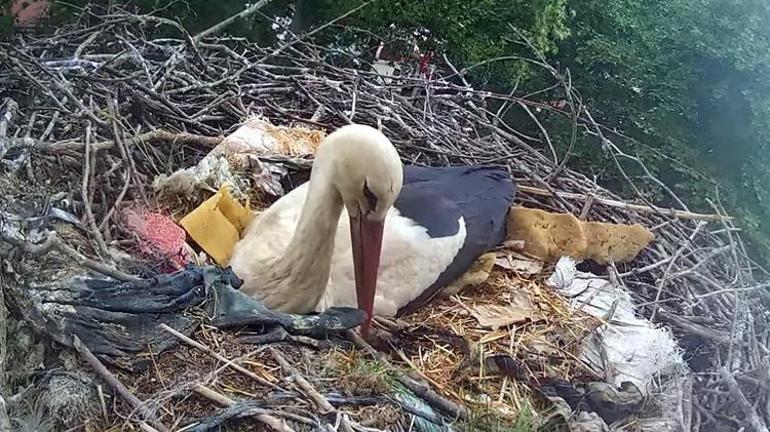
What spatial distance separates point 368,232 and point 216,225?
0.45 metres

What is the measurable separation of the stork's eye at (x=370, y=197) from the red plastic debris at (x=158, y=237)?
0.44 m

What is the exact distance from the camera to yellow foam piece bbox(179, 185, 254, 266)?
6.93 ft

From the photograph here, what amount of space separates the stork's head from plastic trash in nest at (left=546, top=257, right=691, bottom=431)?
519 millimetres

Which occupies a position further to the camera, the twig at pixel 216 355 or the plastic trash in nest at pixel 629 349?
the plastic trash in nest at pixel 629 349

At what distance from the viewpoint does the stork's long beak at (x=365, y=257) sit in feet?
6.10

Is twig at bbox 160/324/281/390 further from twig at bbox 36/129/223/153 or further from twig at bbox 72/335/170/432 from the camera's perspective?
twig at bbox 36/129/223/153

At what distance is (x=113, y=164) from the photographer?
83.0 inches

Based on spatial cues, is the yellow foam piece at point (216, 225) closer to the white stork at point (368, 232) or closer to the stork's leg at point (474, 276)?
the white stork at point (368, 232)

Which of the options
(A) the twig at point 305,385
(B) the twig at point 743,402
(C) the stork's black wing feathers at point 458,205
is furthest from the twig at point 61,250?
(B) the twig at point 743,402

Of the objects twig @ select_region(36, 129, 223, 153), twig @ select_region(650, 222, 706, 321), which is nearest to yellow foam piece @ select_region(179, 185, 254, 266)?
twig @ select_region(36, 129, 223, 153)

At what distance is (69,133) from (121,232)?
365mm

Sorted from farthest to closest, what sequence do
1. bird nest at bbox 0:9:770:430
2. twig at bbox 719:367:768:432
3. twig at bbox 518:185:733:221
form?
1. twig at bbox 518:185:733:221
2. twig at bbox 719:367:768:432
3. bird nest at bbox 0:9:770:430

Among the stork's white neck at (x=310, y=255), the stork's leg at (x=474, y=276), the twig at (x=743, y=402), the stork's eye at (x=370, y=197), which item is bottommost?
the stork's leg at (x=474, y=276)

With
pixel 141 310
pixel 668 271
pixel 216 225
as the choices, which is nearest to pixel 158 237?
pixel 216 225
